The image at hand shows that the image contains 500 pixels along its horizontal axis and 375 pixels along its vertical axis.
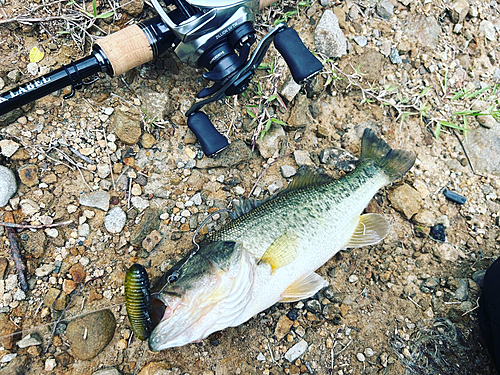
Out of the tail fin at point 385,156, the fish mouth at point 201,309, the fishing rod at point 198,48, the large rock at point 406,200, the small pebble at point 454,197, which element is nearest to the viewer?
the fish mouth at point 201,309

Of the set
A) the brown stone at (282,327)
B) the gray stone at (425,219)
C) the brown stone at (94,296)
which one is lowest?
the gray stone at (425,219)

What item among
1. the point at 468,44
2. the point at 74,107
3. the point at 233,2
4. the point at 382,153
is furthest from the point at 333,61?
the point at 74,107

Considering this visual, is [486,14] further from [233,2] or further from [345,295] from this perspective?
[345,295]

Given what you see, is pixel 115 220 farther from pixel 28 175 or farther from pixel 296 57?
pixel 296 57

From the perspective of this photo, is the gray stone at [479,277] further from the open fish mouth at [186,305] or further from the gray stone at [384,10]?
the gray stone at [384,10]

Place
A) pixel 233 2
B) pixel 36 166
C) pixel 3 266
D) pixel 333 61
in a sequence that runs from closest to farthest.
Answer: pixel 233 2 → pixel 3 266 → pixel 36 166 → pixel 333 61

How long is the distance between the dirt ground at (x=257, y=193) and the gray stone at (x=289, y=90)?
2.3 inches

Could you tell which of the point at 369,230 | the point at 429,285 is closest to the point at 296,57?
the point at 369,230

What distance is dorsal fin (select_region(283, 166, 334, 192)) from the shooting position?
308 cm

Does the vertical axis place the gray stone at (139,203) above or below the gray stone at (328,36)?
below

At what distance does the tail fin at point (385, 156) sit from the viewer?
3219 millimetres

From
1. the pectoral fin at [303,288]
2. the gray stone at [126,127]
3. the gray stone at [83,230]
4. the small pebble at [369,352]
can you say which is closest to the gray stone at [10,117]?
the gray stone at [126,127]

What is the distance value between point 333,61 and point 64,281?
3202 mm

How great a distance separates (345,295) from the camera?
3096mm
